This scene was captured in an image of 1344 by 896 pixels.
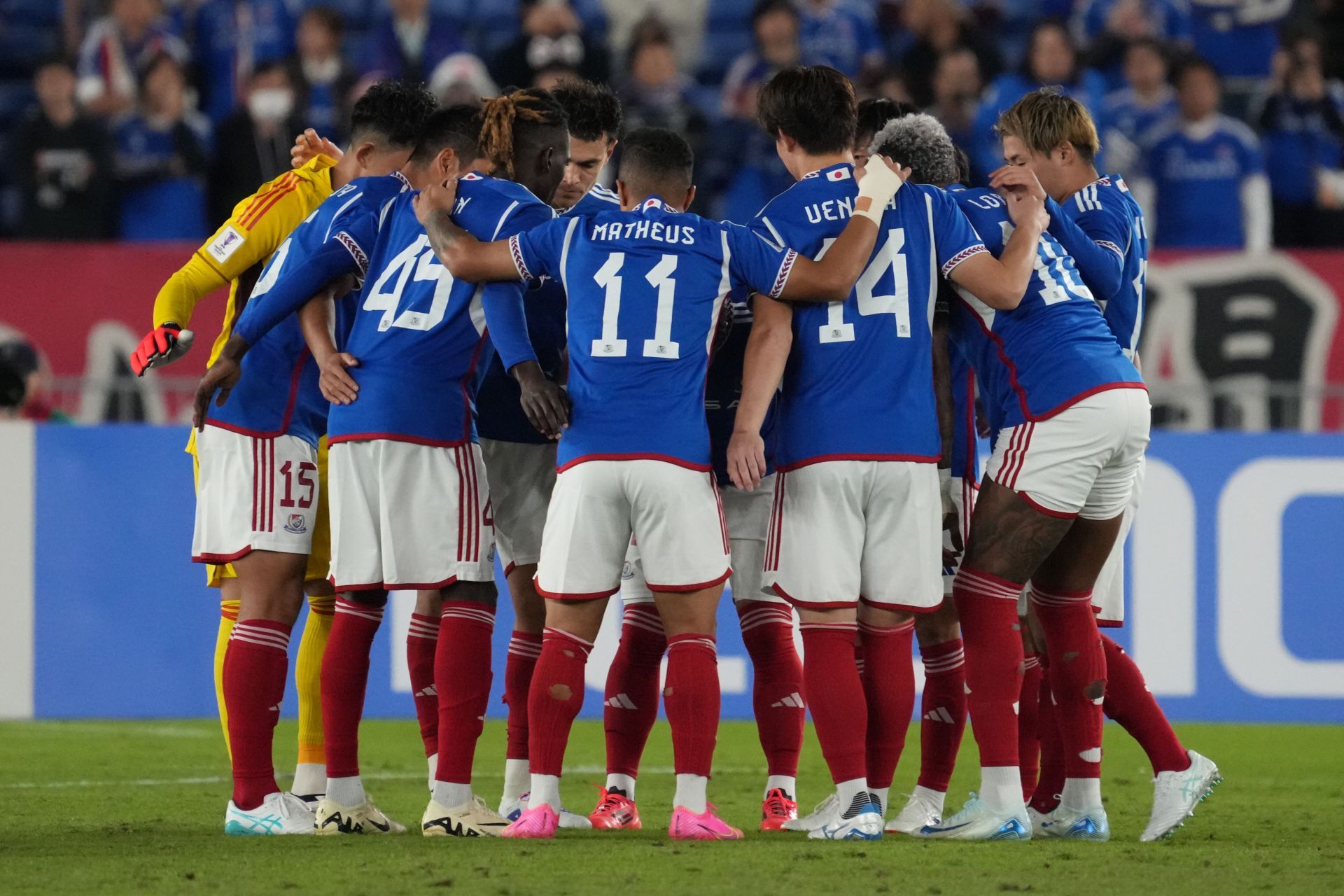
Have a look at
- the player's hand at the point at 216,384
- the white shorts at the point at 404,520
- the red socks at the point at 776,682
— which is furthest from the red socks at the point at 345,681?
the red socks at the point at 776,682

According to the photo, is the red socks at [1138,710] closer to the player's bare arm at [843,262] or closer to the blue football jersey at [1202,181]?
the player's bare arm at [843,262]

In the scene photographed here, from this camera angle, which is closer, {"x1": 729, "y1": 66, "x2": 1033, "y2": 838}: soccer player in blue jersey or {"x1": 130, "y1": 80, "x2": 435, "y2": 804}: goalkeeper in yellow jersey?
{"x1": 729, "y1": 66, "x2": 1033, "y2": 838}: soccer player in blue jersey

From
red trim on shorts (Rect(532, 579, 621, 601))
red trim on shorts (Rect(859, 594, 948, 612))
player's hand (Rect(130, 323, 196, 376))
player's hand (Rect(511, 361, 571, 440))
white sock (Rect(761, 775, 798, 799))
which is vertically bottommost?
white sock (Rect(761, 775, 798, 799))

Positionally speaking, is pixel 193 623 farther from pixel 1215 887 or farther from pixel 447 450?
pixel 1215 887

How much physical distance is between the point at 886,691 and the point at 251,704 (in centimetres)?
190

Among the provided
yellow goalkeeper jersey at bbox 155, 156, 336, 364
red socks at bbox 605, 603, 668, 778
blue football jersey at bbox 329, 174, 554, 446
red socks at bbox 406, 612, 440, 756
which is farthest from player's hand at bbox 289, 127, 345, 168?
red socks at bbox 605, 603, 668, 778

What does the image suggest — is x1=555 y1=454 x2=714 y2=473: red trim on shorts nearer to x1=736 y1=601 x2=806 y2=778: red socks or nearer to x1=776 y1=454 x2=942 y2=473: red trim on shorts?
x1=776 y1=454 x2=942 y2=473: red trim on shorts

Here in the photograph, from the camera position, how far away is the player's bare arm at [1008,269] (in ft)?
17.3

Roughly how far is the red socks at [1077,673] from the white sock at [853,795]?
740 millimetres

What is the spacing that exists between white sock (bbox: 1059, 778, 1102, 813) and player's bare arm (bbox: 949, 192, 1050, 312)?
1.45 meters

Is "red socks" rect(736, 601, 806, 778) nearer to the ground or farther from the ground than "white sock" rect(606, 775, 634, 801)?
farther from the ground

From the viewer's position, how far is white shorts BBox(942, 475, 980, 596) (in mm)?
5824

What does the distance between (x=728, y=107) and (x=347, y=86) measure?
271 cm

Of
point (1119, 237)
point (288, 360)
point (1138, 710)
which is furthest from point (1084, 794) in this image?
point (288, 360)
